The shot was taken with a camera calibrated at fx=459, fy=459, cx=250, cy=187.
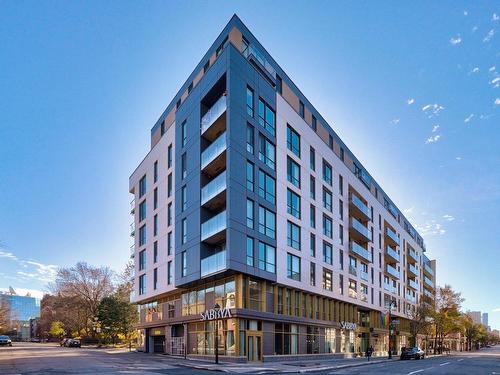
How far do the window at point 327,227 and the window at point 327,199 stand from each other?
48.5 inches

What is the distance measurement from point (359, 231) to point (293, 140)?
20.0m

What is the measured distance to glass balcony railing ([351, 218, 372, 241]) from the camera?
58.4m

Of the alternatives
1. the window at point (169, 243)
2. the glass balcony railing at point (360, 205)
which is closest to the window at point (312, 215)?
the glass balcony railing at point (360, 205)

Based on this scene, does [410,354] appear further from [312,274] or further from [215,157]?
[215,157]

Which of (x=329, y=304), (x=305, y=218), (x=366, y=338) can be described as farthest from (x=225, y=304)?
(x=366, y=338)

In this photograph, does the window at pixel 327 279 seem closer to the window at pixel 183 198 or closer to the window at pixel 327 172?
the window at pixel 327 172

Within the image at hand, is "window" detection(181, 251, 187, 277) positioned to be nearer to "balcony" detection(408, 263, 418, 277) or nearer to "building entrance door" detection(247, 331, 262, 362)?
"building entrance door" detection(247, 331, 262, 362)

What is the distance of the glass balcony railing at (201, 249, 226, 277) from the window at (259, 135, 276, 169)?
9082mm

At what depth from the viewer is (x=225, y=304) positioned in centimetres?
3619

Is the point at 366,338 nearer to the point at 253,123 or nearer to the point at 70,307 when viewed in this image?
the point at 253,123

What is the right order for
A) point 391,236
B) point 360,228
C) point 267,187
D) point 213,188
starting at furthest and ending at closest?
1. point 391,236
2. point 360,228
3. point 267,187
4. point 213,188

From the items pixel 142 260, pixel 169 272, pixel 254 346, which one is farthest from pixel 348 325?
pixel 142 260

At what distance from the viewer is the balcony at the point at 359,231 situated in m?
58.4

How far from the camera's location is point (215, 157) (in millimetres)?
37188
